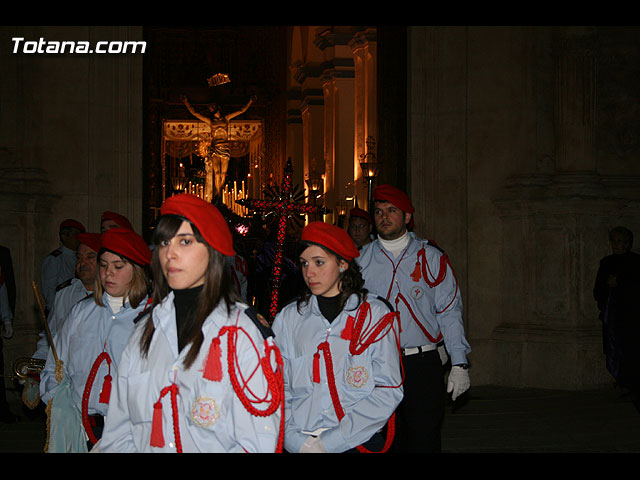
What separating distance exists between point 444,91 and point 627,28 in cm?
274

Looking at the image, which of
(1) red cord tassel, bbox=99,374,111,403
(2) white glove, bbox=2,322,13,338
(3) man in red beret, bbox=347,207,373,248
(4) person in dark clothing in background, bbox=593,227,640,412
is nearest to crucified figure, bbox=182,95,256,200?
(3) man in red beret, bbox=347,207,373,248

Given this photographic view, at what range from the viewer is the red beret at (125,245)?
4426 mm

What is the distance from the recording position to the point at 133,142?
11.2 meters

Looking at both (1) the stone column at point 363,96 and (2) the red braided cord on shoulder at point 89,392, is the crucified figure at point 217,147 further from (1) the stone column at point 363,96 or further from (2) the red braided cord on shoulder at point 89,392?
(2) the red braided cord on shoulder at point 89,392

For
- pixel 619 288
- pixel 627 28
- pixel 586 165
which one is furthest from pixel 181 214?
pixel 627 28

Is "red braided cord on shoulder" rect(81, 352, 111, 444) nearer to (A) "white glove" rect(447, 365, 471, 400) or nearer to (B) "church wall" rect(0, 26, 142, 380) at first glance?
(A) "white glove" rect(447, 365, 471, 400)

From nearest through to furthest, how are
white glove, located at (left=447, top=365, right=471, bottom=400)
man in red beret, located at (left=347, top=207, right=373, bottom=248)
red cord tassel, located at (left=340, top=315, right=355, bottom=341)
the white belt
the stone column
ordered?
red cord tassel, located at (left=340, top=315, right=355, bottom=341) < white glove, located at (left=447, top=365, right=471, bottom=400) < the white belt < man in red beret, located at (left=347, top=207, right=373, bottom=248) < the stone column

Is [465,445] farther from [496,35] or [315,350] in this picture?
[496,35]

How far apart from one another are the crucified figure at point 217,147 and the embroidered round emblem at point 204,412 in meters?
23.0

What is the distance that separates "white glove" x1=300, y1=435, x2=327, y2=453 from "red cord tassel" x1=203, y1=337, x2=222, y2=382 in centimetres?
119

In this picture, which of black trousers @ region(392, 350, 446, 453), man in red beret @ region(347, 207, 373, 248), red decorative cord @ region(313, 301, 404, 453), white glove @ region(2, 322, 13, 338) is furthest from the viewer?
man in red beret @ region(347, 207, 373, 248)

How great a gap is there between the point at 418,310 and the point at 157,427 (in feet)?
11.5

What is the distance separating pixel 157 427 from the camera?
9.43ft

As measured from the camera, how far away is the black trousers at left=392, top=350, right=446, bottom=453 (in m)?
5.73
